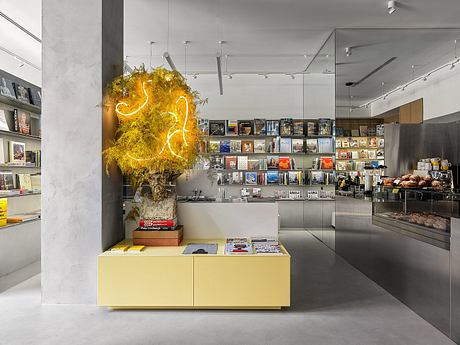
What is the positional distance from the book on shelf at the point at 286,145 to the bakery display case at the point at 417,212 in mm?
4175

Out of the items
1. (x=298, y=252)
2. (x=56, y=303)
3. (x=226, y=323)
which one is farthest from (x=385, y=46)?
(x=56, y=303)

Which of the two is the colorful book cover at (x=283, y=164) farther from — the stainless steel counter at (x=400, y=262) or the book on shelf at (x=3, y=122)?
the book on shelf at (x=3, y=122)

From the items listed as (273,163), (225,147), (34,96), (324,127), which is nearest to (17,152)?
(34,96)

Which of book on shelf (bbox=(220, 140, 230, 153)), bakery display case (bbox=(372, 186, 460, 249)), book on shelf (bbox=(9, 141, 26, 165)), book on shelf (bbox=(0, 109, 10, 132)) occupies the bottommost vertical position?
bakery display case (bbox=(372, 186, 460, 249))

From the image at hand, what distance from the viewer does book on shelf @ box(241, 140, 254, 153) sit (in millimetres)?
9297

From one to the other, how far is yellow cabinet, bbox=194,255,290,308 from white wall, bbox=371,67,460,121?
5.68m

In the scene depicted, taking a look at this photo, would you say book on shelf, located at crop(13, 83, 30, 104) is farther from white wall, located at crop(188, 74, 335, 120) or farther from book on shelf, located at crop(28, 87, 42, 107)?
white wall, located at crop(188, 74, 335, 120)

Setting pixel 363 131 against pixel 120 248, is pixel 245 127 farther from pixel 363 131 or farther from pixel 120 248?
pixel 120 248

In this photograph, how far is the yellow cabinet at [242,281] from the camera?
12.2ft

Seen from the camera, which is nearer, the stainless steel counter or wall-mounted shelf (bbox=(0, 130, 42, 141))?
the stainless steel counter

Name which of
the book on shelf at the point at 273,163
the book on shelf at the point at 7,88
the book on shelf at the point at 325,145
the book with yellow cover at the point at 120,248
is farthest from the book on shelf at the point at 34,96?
the book on shelf at the point at 325,145

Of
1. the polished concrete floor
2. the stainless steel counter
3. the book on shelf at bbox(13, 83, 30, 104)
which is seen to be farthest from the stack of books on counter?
the book on shelf at bbox(13, 83, 30, 104)

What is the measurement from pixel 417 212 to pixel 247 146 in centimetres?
545

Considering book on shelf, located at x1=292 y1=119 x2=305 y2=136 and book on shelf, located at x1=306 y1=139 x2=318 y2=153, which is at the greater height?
book on shelf, located at x1=292 y1=119 x2=305 y2=136
